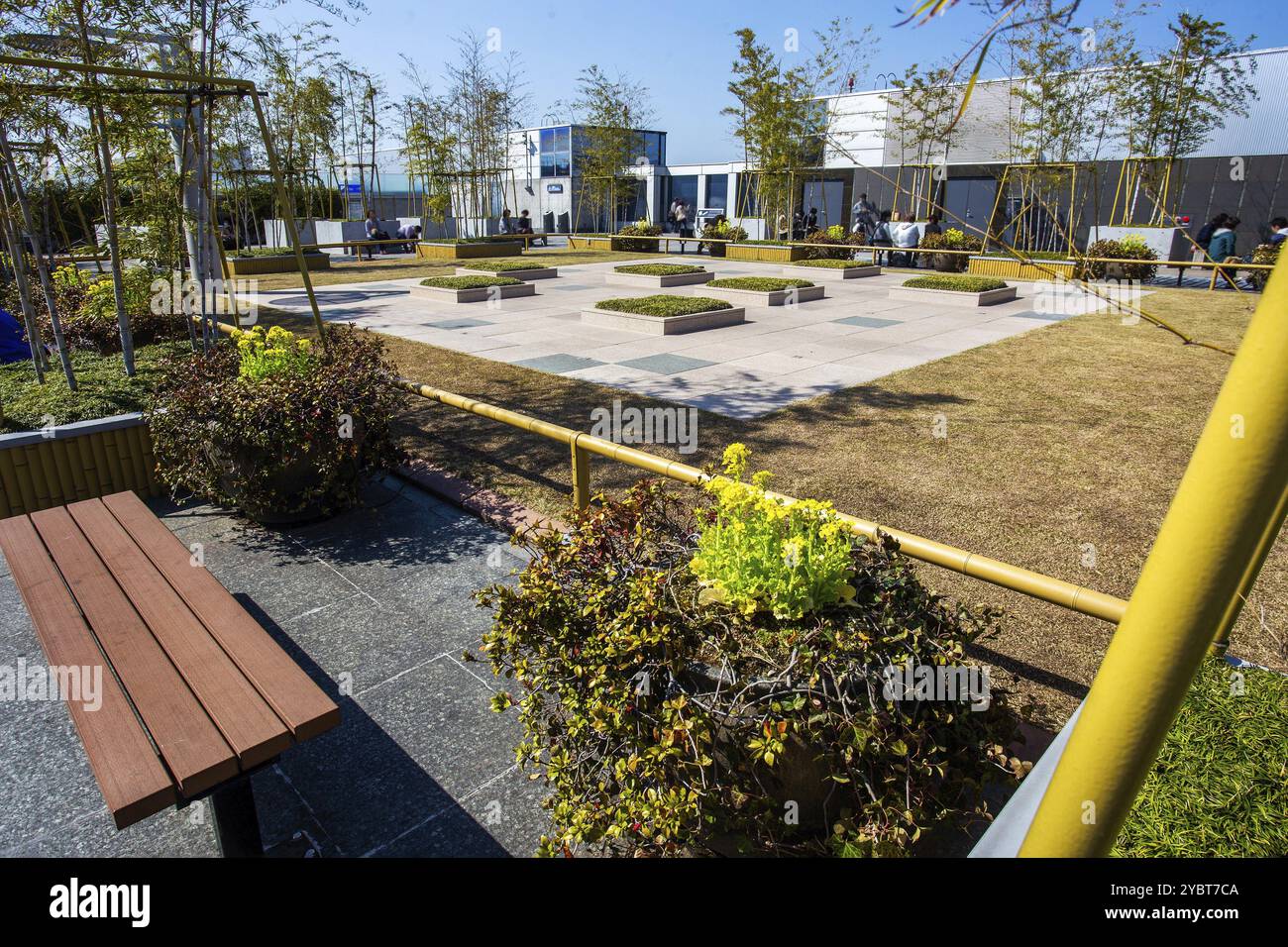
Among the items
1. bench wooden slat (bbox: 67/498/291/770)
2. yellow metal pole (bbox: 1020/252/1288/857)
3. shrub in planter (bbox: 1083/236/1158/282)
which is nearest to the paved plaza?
shrub in planter (bbox: 1083/236/1158/282)

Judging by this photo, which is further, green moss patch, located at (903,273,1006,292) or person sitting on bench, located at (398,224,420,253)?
person sitting on bench, located at (398,224,420,253)

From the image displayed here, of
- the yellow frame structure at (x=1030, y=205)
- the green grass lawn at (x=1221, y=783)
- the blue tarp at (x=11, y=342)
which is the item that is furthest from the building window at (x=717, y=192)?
the green grass lawn at (x=1221, y=783)

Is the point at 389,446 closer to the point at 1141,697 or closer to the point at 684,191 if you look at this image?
the point at 1141,697

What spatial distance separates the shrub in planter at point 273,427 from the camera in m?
4.96

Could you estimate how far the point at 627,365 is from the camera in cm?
1009

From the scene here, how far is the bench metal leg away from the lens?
8.35 feet

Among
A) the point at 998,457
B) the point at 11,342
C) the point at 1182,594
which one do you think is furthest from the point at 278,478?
the point at 998,457

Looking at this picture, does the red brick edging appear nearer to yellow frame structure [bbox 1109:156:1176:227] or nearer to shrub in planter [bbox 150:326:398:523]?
shrub in planter [bbox 150:326:398:523]

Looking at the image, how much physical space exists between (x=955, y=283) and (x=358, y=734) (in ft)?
51.6

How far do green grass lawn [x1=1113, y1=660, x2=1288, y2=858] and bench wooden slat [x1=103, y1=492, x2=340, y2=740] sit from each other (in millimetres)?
2436

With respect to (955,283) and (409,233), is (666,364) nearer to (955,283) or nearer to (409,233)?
(955,283)

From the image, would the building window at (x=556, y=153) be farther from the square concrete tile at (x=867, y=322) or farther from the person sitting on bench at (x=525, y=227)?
the square concrete tile at (x=867, y=322)

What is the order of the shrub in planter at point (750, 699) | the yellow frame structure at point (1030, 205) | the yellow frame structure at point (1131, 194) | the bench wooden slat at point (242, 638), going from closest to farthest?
the yellow frame structure at point (1030, 205) → the shrub in planter at point (750, 699) → the bench wooden slat at point (242, 638) → the yellow frame structure at point (1131, 194)

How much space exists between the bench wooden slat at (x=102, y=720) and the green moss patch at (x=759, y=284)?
13.9 meters
